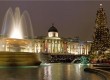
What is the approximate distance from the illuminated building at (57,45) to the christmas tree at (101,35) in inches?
2217

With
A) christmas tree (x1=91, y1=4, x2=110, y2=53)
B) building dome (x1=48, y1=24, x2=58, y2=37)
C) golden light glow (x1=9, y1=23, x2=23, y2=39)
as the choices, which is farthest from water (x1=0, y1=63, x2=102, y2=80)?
building dome (x1=48, y1=24, x2=58, y2=37)

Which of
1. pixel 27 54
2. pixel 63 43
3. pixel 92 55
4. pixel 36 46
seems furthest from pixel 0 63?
pixel 63 43

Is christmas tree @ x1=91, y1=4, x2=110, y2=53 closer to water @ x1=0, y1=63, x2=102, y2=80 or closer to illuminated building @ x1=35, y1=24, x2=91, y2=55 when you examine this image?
water @ x1=0, y1=63, x2=102, y2=80

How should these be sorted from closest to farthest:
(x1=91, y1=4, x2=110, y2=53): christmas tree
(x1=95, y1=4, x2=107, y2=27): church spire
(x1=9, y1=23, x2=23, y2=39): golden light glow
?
(x1=9, y1=23, x2=23, y2=39): golden light glow, (x1=91, y1=4, x2=110, y2=53): christmas tree, (x1=95, y1=4, x2=107, y2=27): church spire

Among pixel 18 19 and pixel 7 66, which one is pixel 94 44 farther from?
pixel 7 66

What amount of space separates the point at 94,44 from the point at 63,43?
69.6m

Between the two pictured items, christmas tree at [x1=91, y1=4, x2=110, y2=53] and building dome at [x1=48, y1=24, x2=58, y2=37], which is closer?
christmas tree at [x1=91, y1=4, x2=110, y2=53]

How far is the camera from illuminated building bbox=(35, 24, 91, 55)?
139250 mm

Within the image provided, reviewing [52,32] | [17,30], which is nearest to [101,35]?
[17,30]

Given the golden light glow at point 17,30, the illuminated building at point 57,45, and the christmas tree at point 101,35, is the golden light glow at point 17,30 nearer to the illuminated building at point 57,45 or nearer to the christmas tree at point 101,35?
the christmas tree at point 101,35

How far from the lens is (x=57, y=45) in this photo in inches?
5728

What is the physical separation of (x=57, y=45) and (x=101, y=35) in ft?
228

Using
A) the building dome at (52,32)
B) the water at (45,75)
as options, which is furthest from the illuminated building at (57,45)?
the water at (45,75)

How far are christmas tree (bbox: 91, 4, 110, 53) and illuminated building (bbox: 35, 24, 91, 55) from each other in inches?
2217
